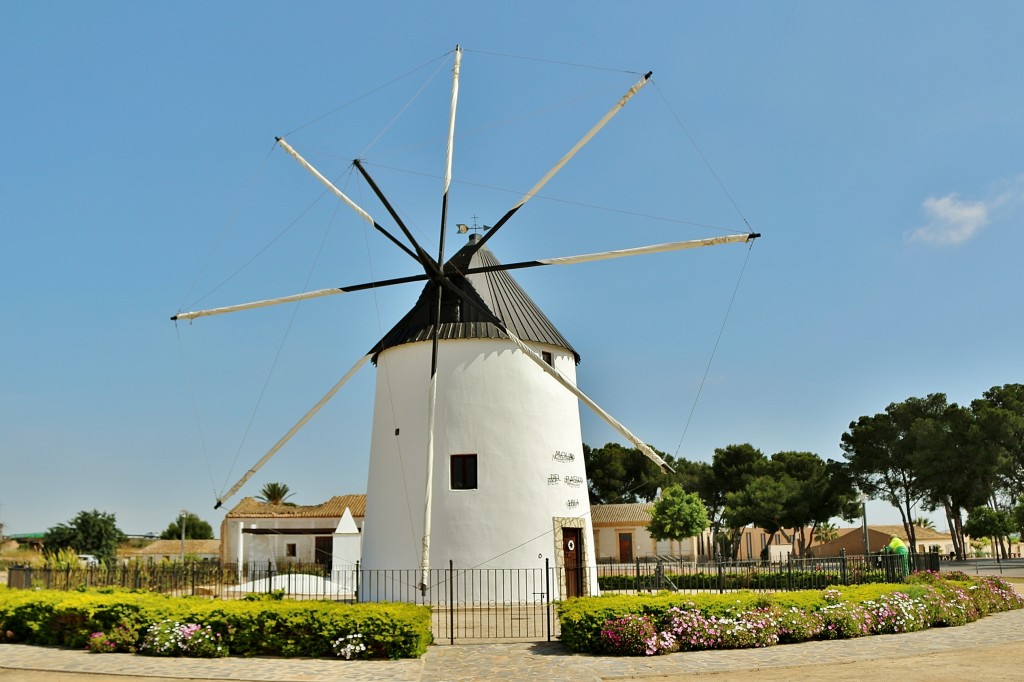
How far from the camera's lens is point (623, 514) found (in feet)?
194

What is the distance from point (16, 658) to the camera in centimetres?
1323

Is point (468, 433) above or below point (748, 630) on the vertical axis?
above

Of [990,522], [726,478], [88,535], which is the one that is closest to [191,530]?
[88,535]

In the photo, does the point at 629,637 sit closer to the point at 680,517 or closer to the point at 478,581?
the point at 478,581

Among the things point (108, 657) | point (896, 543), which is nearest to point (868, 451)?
point (896, 543)

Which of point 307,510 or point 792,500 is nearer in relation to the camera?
point 307,510

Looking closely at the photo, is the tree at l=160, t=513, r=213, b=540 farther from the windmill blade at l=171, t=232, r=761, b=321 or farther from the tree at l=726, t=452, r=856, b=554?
the windmill blade at l=171, t=232, r=761, b=321

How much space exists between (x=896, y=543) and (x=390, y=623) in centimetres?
1395

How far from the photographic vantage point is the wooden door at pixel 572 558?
2147 cm

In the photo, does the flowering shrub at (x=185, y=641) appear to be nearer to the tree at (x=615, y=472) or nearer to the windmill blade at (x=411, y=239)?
the windmill blade at (x=411, y=239)

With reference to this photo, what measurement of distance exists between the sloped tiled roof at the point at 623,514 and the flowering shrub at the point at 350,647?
45526 mm

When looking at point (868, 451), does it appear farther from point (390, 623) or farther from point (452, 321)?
point (390, 623)

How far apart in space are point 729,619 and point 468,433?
30.3ft

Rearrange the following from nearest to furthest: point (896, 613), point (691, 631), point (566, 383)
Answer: point (691, 631) → point (896, 613) → point (566, 383)
